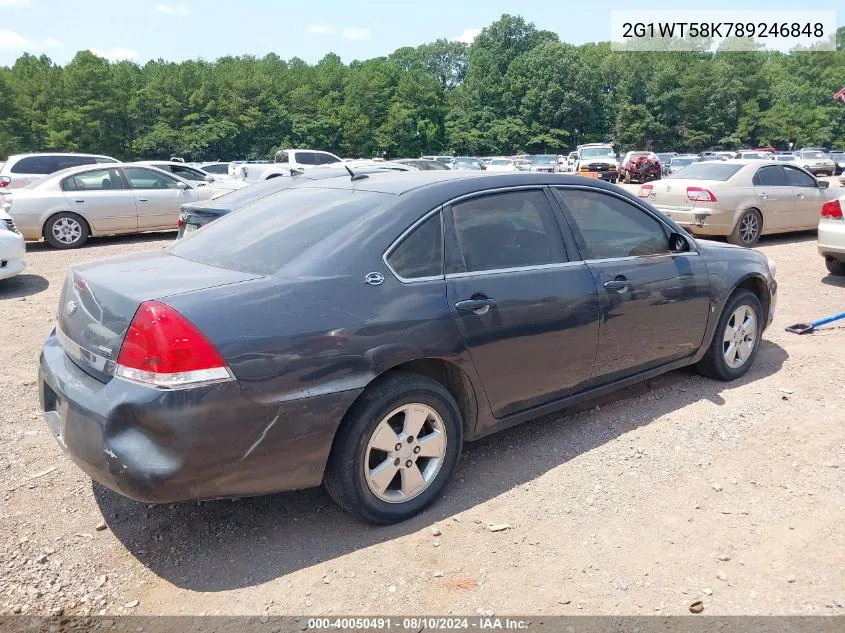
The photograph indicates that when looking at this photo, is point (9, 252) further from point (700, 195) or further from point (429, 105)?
point (429, 105)

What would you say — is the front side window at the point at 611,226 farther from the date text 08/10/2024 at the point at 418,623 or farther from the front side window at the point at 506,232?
the date text 08/10/2024 at the point at 418,623

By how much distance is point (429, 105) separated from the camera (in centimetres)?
6950

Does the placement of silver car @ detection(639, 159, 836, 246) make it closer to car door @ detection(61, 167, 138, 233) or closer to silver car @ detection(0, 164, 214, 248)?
silver car @ detection(0, 164, 214, 248)

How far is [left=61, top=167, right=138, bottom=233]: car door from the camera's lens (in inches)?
487

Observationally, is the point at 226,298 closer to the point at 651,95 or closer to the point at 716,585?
the point at 716,585

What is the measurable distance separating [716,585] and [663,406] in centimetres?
198

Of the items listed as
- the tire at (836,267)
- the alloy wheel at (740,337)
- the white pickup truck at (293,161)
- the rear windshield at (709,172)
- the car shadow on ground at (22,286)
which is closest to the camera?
the alloy wheel at (740,337)

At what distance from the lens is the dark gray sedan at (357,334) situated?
108 inches

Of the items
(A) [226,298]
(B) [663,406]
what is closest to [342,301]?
(A) [226,298]

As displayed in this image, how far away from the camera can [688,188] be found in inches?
445

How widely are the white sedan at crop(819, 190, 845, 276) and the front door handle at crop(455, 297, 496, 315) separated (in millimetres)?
6854

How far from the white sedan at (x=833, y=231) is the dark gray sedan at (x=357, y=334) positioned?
5159 millimetres

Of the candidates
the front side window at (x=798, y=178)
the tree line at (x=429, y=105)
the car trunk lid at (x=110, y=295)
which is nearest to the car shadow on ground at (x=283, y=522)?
the car trunk lid at (x=110, y=295)

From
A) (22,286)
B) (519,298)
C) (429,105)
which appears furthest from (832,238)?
(429,105)
